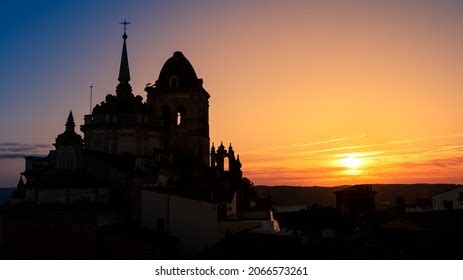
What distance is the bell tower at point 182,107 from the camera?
60375mm

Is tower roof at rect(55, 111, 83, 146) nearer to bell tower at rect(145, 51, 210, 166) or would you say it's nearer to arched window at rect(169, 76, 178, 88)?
bell tower at rect(145, 51, 210, 166)

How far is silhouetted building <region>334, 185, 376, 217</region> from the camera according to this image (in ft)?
324

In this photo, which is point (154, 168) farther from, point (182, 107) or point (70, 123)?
point (182, 107)

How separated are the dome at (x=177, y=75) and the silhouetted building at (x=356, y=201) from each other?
50.3 meters

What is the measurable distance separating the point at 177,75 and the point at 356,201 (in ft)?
173

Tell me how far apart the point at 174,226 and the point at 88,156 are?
33.1ft

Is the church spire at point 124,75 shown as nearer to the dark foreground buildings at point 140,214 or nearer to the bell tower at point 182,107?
the dark foreground buildings at point 140,214

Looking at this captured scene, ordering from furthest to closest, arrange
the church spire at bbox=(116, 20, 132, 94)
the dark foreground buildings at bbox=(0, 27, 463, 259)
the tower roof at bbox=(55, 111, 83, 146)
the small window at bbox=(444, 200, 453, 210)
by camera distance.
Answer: the small window at bbox=(444, 200, 453, 210) → the church spire at bbox=(116, 20, 132, 94) → the tower roof at bbox=(55, 111, 83, 146) → the dark foreground buildings at bbox=(0, 27, 463, 259)

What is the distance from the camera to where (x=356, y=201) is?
9925 cm

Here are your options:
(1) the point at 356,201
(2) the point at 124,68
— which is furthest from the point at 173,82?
(1) the point at 356,201

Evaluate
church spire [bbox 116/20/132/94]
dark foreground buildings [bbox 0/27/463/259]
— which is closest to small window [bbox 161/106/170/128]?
dark foreground buildings [bbox 0/27/463/259]
